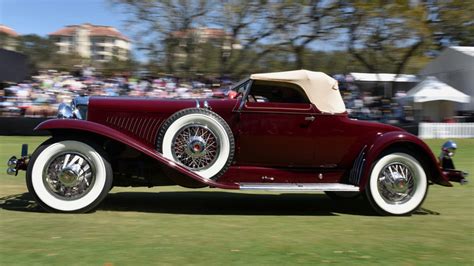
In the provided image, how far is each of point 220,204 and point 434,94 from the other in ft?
69.1

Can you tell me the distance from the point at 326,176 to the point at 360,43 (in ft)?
70.5

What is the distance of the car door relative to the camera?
18.9ft

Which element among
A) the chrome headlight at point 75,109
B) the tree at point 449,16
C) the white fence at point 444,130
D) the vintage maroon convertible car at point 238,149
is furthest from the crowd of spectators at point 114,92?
the vintage maroon convertible car at point 238,149

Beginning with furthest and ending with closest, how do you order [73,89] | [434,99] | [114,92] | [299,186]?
[434,99] → [114,92] → [73,89] → [299,186]

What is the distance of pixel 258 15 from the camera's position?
2594 cm

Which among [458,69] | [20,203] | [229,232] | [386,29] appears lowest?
[229,232]

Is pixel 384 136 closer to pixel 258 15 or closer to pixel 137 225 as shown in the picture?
pixel 137 225

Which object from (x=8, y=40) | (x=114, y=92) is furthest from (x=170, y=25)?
(x=8, y=40)

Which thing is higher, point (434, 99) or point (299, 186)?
point (434, 99)

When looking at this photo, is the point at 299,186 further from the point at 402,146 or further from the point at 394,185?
the point at 402,146

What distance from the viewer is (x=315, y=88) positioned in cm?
596

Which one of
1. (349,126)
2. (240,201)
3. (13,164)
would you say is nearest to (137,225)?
(13,164)

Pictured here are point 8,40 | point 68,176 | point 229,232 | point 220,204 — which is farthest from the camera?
point 8,40

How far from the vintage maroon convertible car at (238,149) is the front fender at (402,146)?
1 centimetres
